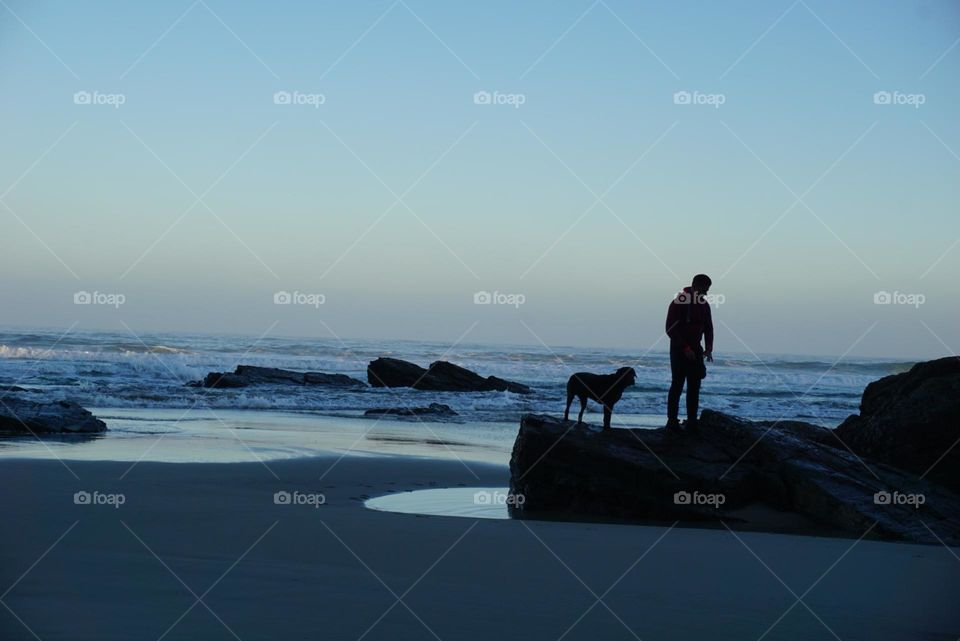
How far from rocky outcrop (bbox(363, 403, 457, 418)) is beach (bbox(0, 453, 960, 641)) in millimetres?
12398

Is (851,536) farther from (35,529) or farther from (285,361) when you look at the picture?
(285,361)

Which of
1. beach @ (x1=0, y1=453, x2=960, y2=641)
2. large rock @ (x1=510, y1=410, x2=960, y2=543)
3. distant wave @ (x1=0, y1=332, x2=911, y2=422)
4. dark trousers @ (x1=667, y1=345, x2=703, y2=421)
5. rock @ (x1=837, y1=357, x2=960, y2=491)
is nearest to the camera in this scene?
beach @ (x1=0, y1=453, x2=960, y2=641)

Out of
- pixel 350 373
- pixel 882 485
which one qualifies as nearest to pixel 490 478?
pixel 882 485

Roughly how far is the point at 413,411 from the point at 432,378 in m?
8.91

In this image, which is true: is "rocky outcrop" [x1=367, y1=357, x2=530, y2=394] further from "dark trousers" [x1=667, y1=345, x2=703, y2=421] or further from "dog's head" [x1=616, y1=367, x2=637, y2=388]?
"dark trousers" [x1=667, y1=345, x2=703, y2=421]

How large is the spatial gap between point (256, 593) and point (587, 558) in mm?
2741

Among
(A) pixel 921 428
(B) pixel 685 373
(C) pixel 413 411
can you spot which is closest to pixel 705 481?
(B) pixel 685 373

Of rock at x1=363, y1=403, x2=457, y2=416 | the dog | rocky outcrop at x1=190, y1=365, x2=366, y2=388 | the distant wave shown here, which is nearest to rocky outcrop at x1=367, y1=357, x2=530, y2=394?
rocky outcrop at x1=190, y1=365, x2=366, y2=388

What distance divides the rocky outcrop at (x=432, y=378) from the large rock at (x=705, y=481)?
21.3 metres

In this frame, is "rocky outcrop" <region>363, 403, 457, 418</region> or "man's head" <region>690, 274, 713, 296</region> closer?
"man's head" <region>690, 274, 713, 296</region>

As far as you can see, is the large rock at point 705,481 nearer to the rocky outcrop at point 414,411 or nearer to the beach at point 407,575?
the beach at point 407,575

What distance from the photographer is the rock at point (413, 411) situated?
22688mm

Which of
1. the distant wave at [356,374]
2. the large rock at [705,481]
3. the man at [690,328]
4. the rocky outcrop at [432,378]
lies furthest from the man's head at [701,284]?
the rocky outcrop at [432,378]

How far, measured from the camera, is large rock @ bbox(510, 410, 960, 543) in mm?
9594
